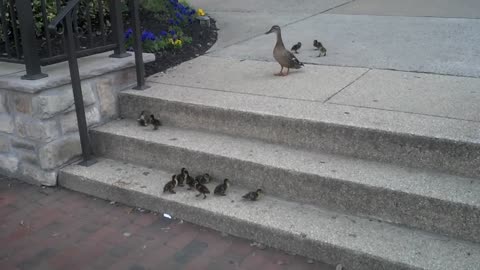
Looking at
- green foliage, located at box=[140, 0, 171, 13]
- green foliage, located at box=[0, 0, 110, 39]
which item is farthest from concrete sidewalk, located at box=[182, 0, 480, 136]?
green foliage, located at box=[0, 0, 110, 39]

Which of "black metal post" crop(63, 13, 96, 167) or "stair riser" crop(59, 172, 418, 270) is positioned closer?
"stair riser" crop(59, 172, 418, 270)

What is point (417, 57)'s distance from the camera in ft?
16.7

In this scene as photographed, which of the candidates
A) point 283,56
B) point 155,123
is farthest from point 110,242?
point 283,56

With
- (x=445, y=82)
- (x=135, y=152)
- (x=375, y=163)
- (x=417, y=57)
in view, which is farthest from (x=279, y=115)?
(x=417, y=57)

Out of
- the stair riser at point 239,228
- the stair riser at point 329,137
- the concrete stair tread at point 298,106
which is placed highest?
the concrete stair tread at point 298,106

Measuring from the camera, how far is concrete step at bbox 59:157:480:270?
9.16 feet

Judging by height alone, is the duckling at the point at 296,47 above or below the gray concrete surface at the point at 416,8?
below

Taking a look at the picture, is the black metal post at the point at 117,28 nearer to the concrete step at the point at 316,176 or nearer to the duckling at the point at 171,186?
the concrete step at the point at 316,176

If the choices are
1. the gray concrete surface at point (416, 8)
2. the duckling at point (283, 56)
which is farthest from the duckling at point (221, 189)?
the gray concrete surface at point (416, 8)

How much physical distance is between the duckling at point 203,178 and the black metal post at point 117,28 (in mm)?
1674

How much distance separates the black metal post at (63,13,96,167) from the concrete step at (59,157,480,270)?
0.22 metres

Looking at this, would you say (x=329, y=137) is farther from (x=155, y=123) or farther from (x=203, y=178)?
(x=155, y=123)

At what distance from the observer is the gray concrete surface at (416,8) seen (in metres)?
7.09

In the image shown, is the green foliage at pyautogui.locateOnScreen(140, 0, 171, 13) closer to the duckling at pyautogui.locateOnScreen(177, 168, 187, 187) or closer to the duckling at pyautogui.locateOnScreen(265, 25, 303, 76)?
the duckling at pyautogui.locateOnScreen(265, 25, 303, 76)
